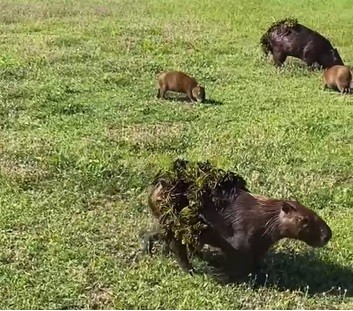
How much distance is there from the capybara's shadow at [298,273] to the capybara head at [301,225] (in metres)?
0.31

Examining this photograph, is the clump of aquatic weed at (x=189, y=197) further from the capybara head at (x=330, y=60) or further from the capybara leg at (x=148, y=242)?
the capybara head at (x=330, y=60)

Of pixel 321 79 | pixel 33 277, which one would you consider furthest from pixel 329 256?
pixel 321 79

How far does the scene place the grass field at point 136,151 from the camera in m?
5.55

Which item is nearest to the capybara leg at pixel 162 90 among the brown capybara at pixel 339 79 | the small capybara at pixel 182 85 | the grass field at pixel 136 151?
the small capybara at pixel 182 85

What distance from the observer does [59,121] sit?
9.25 metres

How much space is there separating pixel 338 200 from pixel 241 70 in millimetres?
5603

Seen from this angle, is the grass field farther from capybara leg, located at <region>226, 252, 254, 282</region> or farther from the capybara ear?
the capybara ear

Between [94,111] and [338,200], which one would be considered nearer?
[338,200]

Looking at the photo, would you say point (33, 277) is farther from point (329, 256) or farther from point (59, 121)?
point (59, 121)

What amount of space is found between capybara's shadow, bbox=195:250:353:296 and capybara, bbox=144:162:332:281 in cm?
10

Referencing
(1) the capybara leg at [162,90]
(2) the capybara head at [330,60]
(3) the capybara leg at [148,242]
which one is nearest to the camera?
(3) the capybara leg at [148,242]

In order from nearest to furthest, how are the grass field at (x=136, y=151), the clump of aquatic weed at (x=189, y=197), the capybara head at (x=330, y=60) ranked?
the clump of aquatic weed at (x=189, y=197) < the grass field at (x=136, y=151) < the capybara head at (x=330, y=60)

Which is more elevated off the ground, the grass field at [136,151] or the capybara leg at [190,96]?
the capybara leg at [190,96]

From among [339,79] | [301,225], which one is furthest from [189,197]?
[339,79]
